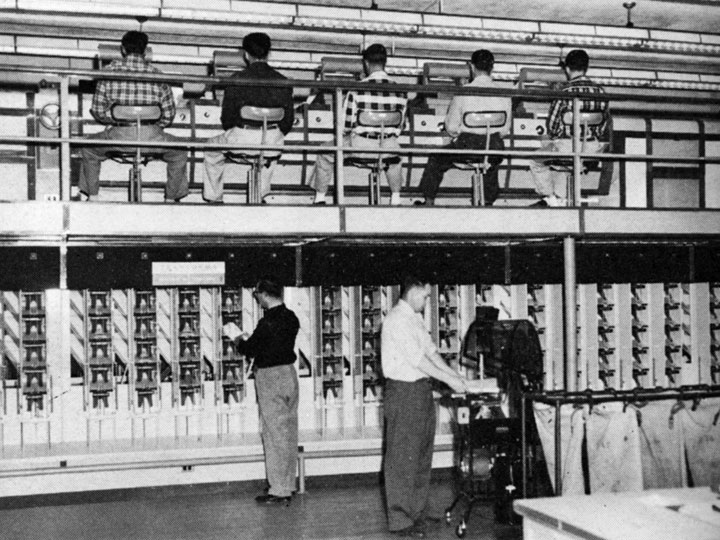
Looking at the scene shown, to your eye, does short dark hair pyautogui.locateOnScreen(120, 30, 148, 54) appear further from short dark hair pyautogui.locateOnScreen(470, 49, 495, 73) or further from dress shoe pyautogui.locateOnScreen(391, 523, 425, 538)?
dress shoe pyautogui.locateOnScreen(391, 523, 425, 538)

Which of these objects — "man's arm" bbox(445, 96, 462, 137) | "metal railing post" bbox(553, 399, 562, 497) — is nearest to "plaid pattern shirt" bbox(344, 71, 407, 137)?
"man's arm" bbox(445, 96, 462, 137)

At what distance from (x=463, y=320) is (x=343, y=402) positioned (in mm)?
1283

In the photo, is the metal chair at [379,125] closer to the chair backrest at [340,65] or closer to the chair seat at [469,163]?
the chair seat at [469,163]

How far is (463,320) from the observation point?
7484 millimetres

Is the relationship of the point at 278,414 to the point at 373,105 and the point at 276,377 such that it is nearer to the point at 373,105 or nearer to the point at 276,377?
the point at 276,377

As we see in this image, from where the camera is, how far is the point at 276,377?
19.5 ft

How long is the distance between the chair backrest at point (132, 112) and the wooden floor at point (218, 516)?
2629 millimetres

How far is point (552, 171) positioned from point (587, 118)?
0.63m

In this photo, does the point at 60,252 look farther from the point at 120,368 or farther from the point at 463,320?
the point at 463,320

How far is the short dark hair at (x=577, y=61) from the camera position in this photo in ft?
19.5

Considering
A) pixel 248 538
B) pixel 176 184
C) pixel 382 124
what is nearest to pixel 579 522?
pixel 248 538

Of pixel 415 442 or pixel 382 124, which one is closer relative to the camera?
pixel 415 442

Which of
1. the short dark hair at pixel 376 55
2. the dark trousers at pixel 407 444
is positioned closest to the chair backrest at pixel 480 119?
the short dark hair at pixel 376 55

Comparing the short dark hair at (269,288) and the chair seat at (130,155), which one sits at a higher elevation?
the chair seat at (130,155)
